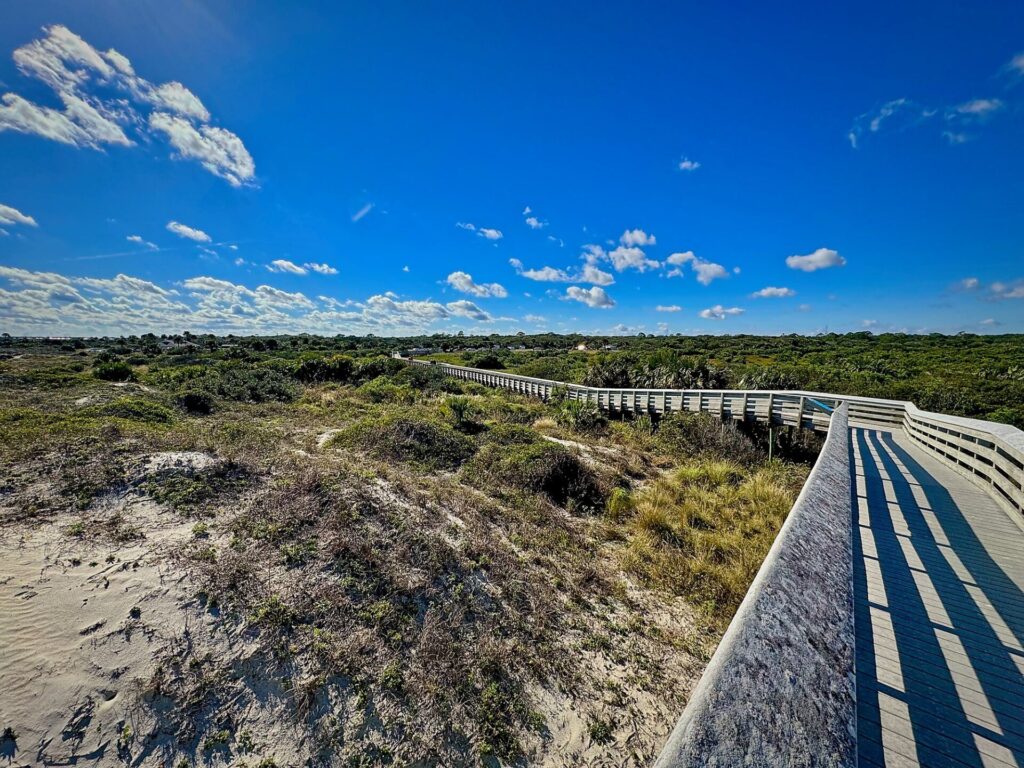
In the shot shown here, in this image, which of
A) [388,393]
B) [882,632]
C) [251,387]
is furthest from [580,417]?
[251,387]

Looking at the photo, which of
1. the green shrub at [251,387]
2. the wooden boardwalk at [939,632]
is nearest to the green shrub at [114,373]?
the green shrub at [251,387]

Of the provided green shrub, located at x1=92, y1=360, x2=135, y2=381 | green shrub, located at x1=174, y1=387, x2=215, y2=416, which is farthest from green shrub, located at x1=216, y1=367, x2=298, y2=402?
green shrub, located at x1=92, y1=360, x2=135, y2=381

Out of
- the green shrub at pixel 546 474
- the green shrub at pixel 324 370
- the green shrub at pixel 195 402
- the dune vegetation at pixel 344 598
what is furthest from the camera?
the green shrub at pixel 324 370

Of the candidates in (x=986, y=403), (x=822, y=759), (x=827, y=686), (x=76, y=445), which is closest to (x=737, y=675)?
(x=822, y=759)

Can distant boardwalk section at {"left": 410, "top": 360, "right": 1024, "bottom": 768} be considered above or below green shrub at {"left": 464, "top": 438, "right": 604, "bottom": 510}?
above

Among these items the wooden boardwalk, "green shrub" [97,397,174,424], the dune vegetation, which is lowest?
the dune vegetation

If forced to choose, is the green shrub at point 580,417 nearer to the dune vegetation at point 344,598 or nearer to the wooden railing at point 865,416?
the wooden railing at point 865,416

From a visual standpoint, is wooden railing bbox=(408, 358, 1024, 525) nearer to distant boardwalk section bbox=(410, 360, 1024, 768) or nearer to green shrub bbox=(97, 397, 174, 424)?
distant boardwalk section bbox=(410, 360, 1024, 768)
